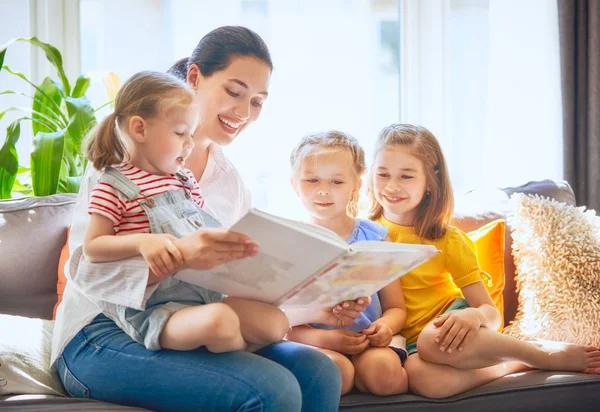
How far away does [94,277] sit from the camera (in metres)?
1.28

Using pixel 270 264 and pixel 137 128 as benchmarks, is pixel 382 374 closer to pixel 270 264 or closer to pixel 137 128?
pixel 270 264

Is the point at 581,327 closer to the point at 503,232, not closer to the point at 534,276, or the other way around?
the point at 534,276

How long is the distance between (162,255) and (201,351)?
0.22 meters

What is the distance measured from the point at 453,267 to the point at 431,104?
140 centimetres

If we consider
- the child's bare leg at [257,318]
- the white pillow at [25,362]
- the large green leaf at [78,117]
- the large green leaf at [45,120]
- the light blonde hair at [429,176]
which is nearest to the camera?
the child's bare leg at [257,318]

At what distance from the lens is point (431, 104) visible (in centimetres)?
307

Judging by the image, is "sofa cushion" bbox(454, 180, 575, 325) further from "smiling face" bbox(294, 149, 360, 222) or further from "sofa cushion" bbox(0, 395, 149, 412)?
"sofa cushion" bbox(0, 395, 149, 412)

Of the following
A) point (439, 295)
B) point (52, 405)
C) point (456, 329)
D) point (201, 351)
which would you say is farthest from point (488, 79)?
point (52, 405)

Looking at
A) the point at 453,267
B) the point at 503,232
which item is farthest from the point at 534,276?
the point at 453,267

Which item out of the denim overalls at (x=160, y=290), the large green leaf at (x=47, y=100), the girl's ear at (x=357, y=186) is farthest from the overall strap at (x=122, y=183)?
the large green leaf at (x=47, y=100)

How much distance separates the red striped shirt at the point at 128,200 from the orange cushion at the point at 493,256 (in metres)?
0.99

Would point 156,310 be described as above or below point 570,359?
above

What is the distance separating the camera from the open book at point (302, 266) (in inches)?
42.5

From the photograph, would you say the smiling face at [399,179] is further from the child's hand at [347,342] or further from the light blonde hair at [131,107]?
the light blonde hair at [131,107]
